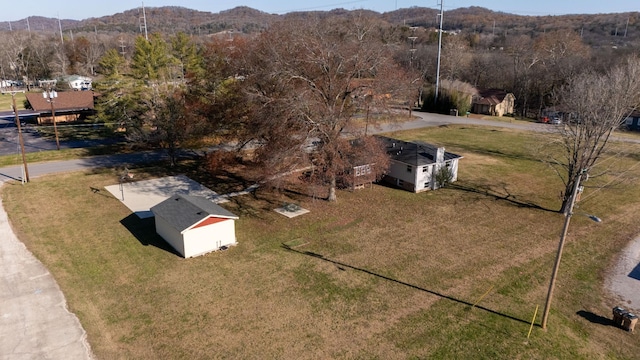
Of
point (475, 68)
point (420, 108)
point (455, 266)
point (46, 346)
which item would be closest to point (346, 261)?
point (455, 266)

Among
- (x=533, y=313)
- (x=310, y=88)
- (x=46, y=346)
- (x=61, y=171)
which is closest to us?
(x=46, y=346)

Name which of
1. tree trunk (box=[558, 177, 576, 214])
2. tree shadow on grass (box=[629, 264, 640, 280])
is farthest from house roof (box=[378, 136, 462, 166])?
tree shadow on grass (box=[629, 264, 640, 280])

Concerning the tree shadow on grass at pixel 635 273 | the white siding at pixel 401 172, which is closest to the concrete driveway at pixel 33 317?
the white siding at pixel 401 172

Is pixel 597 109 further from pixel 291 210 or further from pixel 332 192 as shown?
pixel 291 210

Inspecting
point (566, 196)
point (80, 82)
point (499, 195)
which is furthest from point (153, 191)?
point (80, 82)

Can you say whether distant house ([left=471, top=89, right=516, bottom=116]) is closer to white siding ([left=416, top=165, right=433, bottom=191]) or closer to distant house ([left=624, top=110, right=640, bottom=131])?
distant house ([left=624, top=110, right=640, bottom=131])

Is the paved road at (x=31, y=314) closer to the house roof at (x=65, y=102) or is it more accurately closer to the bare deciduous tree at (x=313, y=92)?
the bare deciduous tree at (x=313, y=92)

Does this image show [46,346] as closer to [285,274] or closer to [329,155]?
[285,274]
